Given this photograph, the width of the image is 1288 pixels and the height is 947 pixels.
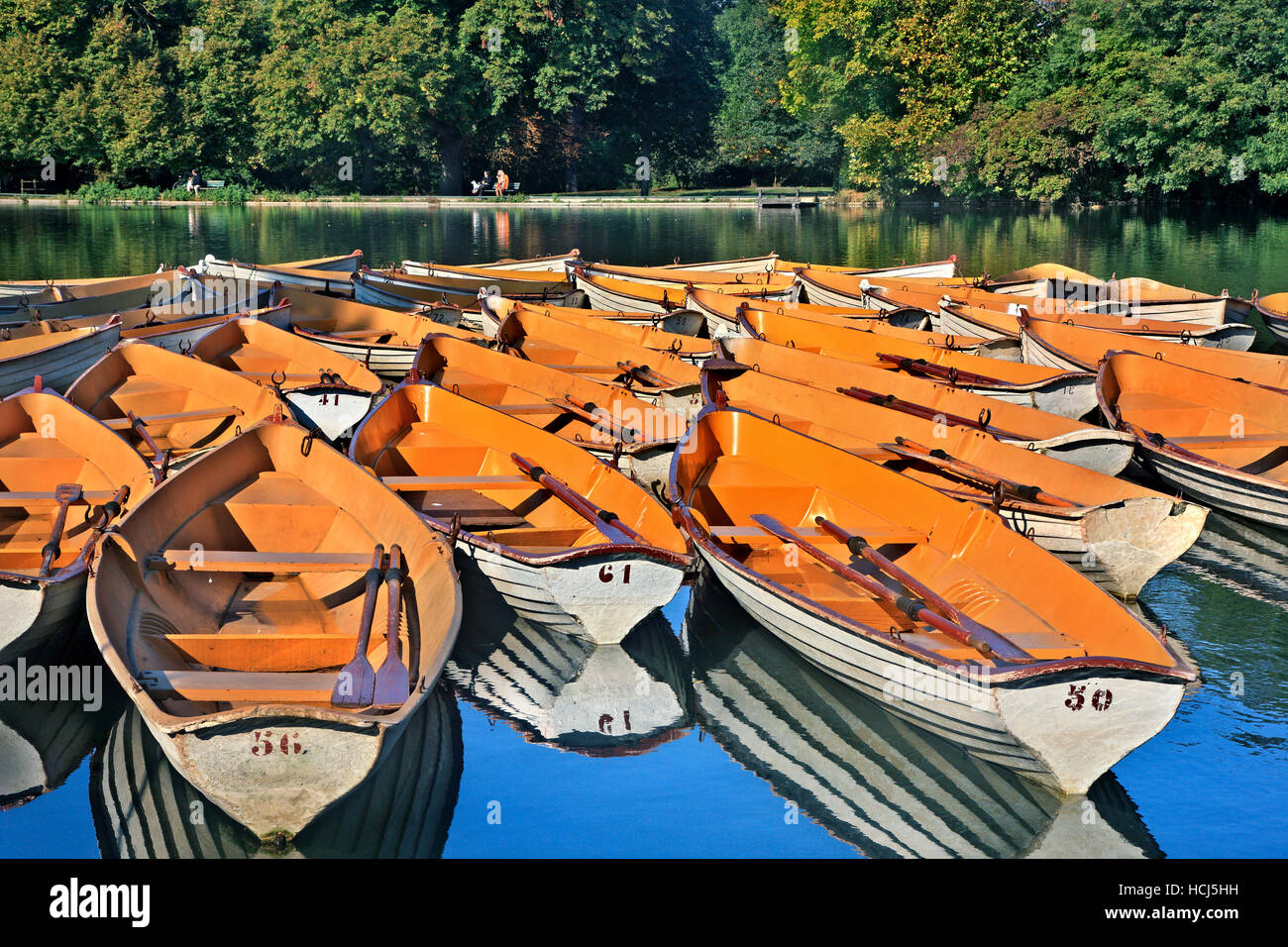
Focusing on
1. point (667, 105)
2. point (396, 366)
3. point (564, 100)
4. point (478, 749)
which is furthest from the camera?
point (667, 105)

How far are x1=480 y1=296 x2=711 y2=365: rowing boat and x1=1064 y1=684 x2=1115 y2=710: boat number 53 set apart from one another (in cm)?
906

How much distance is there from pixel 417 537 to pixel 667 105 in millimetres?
58014

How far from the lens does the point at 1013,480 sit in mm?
10195

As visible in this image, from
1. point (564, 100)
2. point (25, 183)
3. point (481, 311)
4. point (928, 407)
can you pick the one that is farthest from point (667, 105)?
point (928, 407)

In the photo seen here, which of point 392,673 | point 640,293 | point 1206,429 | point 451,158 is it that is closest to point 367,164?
point 451,158

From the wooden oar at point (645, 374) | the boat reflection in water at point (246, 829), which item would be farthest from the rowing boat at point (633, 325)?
the boat reflection in water at point (246, 829)

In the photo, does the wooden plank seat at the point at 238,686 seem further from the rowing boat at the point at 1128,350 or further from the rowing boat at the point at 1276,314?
the rowing boat at the point at 1276,314

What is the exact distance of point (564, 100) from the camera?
55.4m

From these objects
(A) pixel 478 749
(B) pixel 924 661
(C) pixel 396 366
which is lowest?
(A) pixel 478 749

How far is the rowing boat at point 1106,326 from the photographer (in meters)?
17.4

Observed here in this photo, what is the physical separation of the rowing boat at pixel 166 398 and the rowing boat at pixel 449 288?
Answer: 6946mm

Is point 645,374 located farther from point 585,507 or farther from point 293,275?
point 293,275

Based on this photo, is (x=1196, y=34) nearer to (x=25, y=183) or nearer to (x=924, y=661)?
(x=924, y=661)

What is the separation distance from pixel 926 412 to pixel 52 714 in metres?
8.30
